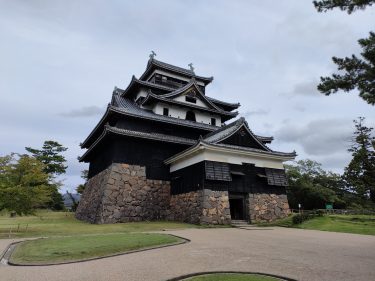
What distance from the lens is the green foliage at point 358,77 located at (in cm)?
721

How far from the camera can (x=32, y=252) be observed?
8.59m

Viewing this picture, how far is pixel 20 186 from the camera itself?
14.7 m

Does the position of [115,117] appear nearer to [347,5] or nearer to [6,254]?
[6,254]

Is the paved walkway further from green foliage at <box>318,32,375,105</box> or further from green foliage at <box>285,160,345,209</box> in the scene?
green foliage at <box>285,160,345,209</box>

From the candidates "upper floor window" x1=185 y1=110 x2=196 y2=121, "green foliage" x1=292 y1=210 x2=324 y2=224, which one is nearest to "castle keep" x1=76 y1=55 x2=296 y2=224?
"green foliage" x1=292 y1=210 x2=324 y2=224

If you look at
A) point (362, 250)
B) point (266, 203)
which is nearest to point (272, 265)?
point (362, 250)

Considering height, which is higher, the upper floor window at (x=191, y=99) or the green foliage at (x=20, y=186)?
the upper floor window at (x=191, y=99)

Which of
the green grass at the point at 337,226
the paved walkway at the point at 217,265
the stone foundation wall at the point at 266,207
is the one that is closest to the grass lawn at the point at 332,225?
the green grass at the point at 337,226

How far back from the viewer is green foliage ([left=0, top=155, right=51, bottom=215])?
1430 centimetres

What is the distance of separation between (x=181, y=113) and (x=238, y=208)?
407 inches

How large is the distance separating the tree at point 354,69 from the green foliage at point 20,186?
47.7 ft

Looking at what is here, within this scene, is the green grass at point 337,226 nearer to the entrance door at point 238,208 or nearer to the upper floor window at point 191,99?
the entrance door at point 238,208

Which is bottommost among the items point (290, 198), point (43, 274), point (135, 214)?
point (43, 274)

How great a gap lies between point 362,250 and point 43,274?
9328 millimetres
